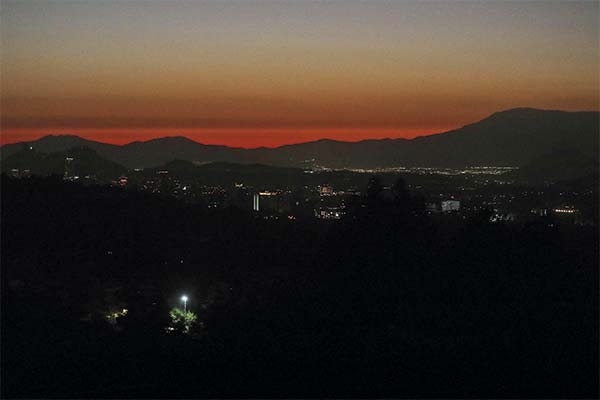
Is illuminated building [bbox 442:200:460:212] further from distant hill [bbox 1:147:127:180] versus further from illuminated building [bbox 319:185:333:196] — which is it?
distant hill [bbox 1:147:127:180]

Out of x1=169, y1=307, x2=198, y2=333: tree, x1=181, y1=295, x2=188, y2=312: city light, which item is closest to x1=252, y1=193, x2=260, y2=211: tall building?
x1=181, y1=295, x2=188, y2=312: city light

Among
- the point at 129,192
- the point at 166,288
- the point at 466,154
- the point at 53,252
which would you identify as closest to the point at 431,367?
the point at 166,288

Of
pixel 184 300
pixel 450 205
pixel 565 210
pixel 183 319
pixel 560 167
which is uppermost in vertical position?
pixel 560 167

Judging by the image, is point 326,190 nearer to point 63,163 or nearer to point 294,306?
point 63,163

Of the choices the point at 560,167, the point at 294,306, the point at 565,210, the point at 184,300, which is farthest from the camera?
the point at 560,167

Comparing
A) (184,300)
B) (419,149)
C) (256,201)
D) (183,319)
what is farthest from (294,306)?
(419,149)

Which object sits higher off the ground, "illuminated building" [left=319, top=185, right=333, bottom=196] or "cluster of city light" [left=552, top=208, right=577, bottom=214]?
"illuminated building" [left=319, top=185, right=333, bottom=196]

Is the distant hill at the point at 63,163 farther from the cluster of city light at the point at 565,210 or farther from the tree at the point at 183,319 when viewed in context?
the cluster of city light at the point at 565,210
